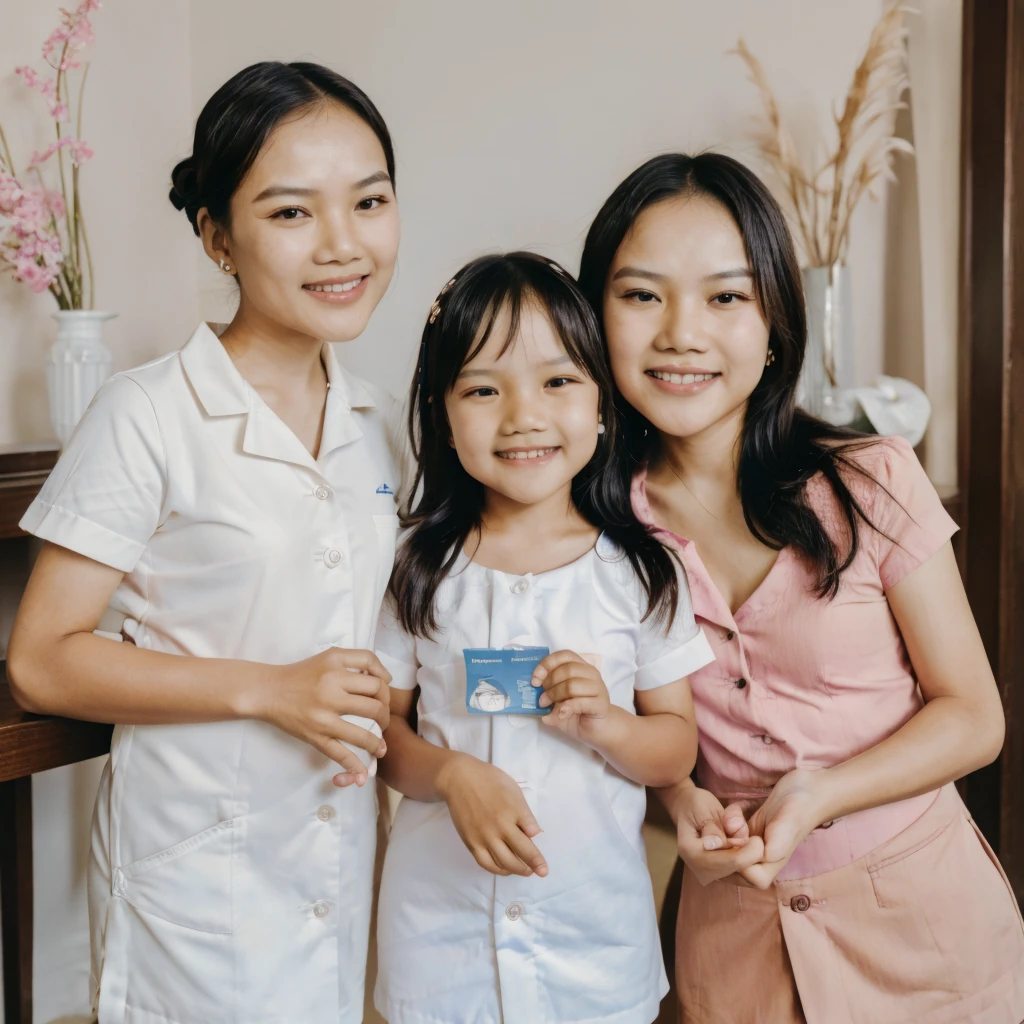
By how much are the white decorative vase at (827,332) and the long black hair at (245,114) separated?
1568 millimetres

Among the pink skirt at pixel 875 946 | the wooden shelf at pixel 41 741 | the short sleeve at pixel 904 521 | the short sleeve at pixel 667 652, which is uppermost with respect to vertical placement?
the short sleeve at pixel 904 521

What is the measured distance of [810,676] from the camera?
5.03 feet

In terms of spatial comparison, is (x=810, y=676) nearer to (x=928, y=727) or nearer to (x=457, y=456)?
(x=928, y=727)

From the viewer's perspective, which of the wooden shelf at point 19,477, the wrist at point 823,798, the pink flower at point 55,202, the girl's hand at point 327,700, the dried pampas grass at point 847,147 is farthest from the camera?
the dried pampas grass at point 847,147

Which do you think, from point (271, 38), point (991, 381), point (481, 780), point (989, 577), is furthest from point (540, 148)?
point (481, 780)

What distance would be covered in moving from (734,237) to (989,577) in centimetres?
152

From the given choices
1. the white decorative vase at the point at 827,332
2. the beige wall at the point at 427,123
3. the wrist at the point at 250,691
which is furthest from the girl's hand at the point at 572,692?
the beige wall at the point at 427,123

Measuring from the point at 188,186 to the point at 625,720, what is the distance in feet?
2.96

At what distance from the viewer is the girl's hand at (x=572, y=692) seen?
4.25ft

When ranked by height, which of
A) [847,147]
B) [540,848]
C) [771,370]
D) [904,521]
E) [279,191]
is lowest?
[540,848]

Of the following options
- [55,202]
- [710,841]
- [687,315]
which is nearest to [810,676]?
[710,841]

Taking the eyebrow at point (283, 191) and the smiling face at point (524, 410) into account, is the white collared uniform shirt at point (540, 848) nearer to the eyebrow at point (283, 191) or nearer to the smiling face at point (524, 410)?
the smiling face at point (524, 410)

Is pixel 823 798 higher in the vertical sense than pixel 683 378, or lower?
lower

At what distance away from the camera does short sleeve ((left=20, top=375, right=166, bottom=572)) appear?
4.26 ft
